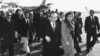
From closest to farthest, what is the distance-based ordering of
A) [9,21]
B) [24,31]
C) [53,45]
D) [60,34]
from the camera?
[53,45], [60,34], [9,21], [24,31]

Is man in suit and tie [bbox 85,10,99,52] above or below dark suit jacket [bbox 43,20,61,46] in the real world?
below

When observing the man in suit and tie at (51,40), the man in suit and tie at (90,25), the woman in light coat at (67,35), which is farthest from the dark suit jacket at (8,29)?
the man in suit and tie at (90,25)

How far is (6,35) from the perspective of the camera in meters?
7.79

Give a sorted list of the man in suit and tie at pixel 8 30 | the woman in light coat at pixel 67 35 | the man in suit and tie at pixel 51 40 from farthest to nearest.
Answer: the man in suit and tie at pixel 8 30, the woman in light coat at pixel 67 35, the man in suit and tie at pixel 51 40

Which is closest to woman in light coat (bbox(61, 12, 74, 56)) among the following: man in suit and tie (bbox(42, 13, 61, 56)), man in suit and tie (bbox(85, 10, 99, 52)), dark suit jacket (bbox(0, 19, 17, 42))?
man in suit and tie (bbox(42, 13, 61, 56))

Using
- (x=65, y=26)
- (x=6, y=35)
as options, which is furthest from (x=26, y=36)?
(x=65, y=26)

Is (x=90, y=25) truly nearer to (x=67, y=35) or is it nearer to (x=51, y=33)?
(x=67, y=35)

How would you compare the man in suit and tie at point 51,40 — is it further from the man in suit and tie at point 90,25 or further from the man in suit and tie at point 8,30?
the man in suit and tie at point 90,25

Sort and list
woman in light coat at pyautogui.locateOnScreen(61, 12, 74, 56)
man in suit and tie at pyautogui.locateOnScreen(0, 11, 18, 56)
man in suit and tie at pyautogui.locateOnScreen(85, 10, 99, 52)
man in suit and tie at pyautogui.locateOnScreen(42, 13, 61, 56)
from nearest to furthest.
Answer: man in suit and tie at pyautogui.locateOnScreen(42, 13, 61, 56) → woman in light coat at pyautogui.locateOnScreen(61, 12, 74, 56) → man in suit and tie at pyautogui.locateOnScreen(0, 11, 18, 56) → man in suit and tie at pyautogui.locateOnScreen(85, 10, 99, 52)

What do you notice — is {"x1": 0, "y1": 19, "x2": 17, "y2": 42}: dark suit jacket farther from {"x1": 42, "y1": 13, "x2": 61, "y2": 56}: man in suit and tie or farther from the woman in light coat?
{"x1": 42, "y1": 13, "x2": 61, "y2": 56}: man in suit and tie

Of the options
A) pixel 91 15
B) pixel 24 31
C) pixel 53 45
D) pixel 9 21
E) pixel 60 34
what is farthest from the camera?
pixel 91 15

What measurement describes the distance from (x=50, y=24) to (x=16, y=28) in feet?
8.29

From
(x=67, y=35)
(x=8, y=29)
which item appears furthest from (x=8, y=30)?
(x=67, y=35)

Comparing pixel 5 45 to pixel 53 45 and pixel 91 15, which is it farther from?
pixel 91 15
